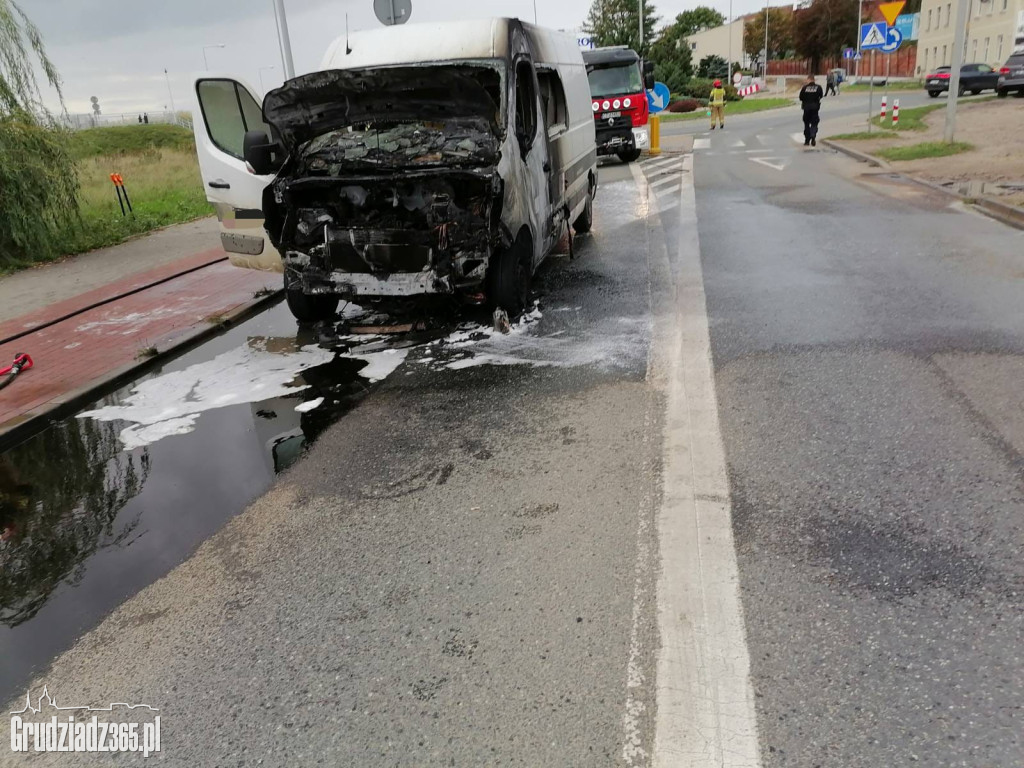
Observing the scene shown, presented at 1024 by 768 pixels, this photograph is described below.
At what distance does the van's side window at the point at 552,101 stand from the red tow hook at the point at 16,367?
5217 mm

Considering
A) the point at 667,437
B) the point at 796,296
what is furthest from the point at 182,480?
the point at 796,296

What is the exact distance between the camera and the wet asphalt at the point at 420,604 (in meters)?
2.54

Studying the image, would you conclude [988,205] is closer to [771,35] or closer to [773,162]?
[773,162]

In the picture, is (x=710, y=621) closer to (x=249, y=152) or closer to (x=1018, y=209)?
(x=249, y=152)

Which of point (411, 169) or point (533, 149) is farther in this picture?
point (533, 149)

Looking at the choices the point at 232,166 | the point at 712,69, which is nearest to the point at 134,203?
the point at 232,166

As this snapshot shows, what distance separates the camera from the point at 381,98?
22.2ft

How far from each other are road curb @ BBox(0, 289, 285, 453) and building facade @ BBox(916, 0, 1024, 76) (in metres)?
48.1

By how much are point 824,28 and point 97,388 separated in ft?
300

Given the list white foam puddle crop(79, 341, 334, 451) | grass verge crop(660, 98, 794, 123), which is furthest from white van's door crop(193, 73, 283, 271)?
grass verge crop(660, 98, 794, 123)

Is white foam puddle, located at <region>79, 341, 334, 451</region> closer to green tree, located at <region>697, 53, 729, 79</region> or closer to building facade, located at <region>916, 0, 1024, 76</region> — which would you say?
building facade, located at <region>916, 0, 1024, 76</region>

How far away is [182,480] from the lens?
15.1ft

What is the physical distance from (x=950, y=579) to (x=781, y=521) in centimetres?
70

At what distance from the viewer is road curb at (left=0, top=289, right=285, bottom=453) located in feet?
18.0
